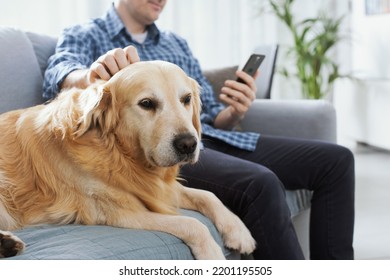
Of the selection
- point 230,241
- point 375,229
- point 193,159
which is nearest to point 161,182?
point 193,159

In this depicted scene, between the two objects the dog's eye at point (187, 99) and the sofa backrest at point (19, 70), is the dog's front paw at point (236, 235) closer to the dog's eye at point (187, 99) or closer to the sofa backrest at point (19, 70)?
the dog's eye at point (187, 99)

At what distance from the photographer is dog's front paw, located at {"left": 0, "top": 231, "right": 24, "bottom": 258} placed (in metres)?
1.25

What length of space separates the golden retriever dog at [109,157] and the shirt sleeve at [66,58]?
0.37 meters

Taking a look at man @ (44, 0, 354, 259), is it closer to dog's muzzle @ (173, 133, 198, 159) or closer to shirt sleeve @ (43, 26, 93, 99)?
shirt sleeve @ (43, 26, 93, 99)

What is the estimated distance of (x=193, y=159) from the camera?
1503mm

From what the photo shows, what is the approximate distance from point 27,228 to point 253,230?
675 millimetres

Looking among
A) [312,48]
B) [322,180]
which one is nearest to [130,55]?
[322,180]

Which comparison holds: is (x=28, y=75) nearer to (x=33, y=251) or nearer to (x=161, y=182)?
(x=161, y=182)

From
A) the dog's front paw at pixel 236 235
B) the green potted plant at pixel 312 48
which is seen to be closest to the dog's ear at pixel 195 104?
the dog's front paw at pixel 236 235

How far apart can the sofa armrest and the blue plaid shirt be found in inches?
8.7

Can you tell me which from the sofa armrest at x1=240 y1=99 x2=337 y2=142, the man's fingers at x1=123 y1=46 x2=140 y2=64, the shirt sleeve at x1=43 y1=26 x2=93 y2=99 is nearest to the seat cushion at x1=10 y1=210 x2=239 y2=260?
the man's fingers at x1=123 y1=46 x2=140 y2=64

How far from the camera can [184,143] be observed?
1456mm

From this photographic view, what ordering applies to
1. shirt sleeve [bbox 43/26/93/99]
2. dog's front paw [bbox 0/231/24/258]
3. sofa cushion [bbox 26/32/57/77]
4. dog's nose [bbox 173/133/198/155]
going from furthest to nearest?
sofa cushion [bbox 26/32/57/77] < shirt sleeve [bbox 43/26/93/99] < dog's nose [bbox 173/133/198/155] < dog's front paw [bbox 0/231/24/258]

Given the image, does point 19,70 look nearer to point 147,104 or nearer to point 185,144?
point 147,104
